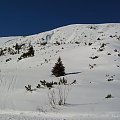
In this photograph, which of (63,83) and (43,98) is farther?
(63,83)

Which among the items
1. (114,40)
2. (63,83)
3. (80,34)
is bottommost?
(63,83)

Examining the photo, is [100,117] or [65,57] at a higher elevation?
[65,57]

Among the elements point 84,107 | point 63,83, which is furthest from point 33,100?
point 63,83

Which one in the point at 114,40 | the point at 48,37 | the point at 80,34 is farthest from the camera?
the point at 48,37

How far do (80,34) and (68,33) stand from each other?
4.30m

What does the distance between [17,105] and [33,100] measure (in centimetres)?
112

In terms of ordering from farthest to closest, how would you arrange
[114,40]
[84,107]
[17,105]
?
[114,40], [17,105], [84,107]

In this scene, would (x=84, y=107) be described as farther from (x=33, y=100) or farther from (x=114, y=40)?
(x=114, y=40)

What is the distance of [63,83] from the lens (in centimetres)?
1480

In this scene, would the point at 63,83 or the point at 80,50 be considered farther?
the point at 80,50

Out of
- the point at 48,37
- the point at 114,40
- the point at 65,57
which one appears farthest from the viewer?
the point at 48,37

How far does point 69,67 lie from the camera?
2322cm

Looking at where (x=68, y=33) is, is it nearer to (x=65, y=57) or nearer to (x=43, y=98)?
(x=65, y=57)

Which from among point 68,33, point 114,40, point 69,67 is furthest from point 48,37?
point 69,67
